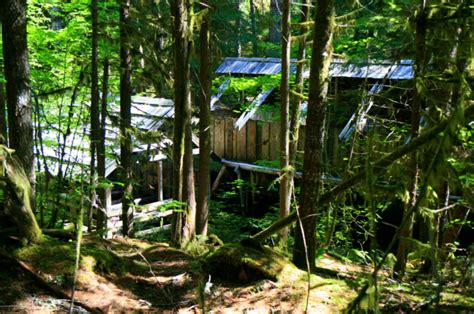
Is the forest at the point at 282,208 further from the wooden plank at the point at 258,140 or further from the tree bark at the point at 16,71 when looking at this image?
the wooden plank at the point at 258,140

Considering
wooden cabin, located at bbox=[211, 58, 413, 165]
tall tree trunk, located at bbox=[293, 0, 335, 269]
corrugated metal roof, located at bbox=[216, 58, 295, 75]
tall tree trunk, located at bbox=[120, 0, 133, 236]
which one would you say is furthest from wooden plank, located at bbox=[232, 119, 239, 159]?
tall tree trunk, located at bbox=[293, 0, 335, 269]

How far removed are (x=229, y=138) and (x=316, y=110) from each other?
14.8 metres

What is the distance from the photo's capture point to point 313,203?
5828 mm

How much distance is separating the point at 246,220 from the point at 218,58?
8573mm

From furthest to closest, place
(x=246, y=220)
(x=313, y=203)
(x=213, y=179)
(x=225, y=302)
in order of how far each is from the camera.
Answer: (x=213, y=179)
(x=246, y=220)
(x=313, y=203)
(x=225, y=302)

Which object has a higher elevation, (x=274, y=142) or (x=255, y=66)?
(x=255, y=66)

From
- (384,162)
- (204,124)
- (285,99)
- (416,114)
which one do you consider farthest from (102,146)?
(384,162)

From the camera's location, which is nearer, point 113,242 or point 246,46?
point 113,242

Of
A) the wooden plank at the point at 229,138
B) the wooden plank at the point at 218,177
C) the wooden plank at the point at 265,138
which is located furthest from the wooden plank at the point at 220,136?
the wooden plank at the point at 265,138

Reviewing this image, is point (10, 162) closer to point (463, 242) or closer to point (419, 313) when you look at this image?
point (419, 313)

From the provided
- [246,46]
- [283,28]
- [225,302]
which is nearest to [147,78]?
[283,28]

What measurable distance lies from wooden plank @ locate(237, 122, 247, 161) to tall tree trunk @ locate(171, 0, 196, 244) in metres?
10.4

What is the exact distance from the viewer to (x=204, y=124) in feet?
34.7

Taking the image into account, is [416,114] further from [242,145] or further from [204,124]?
[242,145]
